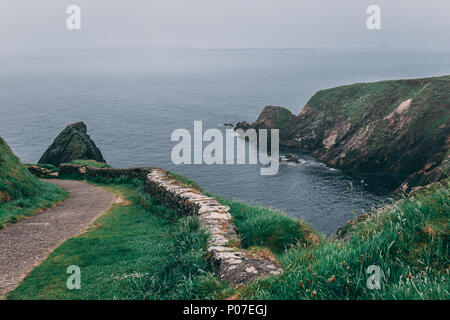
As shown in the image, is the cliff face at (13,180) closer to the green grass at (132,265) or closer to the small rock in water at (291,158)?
the green grass at (132,265)

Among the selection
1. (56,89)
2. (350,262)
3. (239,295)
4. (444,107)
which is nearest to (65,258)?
(239,295)

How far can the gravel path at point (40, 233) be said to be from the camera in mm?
8722

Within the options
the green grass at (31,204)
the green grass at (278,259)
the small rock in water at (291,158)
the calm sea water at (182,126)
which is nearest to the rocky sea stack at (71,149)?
the calm sea water at (182,126)

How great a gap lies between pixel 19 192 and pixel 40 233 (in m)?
5.75

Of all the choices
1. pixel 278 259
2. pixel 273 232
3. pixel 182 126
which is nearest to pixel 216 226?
pixel 273 232

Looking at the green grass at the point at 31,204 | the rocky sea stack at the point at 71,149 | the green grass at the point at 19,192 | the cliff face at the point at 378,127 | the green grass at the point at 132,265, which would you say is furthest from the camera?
the cliff face at the point at 378,127

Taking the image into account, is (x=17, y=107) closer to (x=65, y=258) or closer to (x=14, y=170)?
(x=14, y=170)

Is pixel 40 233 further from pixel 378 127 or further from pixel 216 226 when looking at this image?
pixel 378 127

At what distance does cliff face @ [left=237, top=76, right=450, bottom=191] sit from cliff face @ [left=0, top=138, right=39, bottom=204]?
45713mm

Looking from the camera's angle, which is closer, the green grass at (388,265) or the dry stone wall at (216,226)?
the green grass at (388,265)

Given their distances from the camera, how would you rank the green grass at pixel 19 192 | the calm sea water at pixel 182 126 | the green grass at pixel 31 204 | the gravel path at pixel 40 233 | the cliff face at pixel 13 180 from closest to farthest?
the gravel path at pixel 40 233, the green grass at pixel 31 204, the green grass at pixel 19 192, the cliff face at pixel 13 180, the calm sea water at pixel 182 126

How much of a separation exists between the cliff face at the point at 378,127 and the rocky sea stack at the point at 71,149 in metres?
41.8

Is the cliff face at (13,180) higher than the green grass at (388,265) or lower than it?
lower

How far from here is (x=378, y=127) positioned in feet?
215
